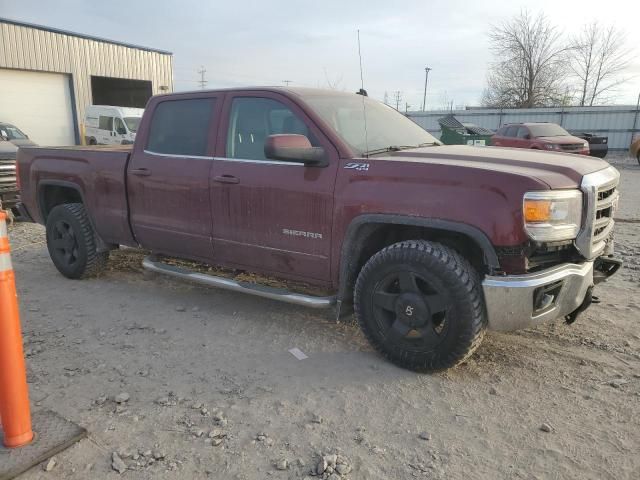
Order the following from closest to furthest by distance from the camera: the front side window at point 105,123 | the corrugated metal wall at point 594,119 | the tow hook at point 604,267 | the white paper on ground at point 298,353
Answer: the tow hook at point 604,267 → the white paper on ground at point 298,353 → the front side window at point 105,123 → the corrugated metal wall at point 594,119

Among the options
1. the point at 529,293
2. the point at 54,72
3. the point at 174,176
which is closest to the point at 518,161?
the point at 529,293

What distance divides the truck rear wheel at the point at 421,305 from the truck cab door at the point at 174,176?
1614 millimetres

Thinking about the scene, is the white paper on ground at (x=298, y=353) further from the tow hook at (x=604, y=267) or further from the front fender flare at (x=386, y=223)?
the tow hook at (x=604, y=267)

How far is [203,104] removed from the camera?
4.39 meters

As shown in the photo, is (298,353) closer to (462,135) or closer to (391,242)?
(391,242)

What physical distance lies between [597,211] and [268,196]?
7.28 ft

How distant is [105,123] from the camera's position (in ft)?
67.2

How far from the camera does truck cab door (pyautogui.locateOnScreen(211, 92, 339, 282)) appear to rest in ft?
11.9

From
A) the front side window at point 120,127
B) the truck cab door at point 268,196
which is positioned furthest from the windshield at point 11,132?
the truck cab door at point 268,196

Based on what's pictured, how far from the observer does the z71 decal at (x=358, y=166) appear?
3.39 meters

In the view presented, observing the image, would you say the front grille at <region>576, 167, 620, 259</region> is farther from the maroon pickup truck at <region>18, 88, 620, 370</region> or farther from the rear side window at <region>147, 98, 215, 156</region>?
the rear side window at <region>147, 98, 215, 156</region>

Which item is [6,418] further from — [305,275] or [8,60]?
[8,60]

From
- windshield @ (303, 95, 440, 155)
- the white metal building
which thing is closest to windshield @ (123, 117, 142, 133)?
the white metal building

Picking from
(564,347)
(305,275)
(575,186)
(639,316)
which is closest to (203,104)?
(305,275)
